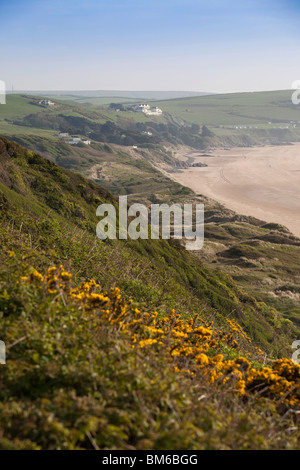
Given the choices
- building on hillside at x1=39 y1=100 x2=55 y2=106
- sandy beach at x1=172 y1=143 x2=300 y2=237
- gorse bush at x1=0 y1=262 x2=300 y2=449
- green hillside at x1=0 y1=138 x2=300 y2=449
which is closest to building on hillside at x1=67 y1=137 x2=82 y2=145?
sandy beach at x1=172 y1=143 x2=300 y2=237

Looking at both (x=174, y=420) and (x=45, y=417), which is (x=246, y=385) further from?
(x=45, y=417)

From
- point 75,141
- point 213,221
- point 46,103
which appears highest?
point 46,103

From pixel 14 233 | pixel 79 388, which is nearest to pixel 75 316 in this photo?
pixel 79 388

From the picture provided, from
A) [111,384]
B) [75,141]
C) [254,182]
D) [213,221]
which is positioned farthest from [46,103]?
[111,384]

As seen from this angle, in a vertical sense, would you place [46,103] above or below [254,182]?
above

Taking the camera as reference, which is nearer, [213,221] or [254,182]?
[213,221]

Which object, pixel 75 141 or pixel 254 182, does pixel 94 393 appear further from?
pixel 75 141

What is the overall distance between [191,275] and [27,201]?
7027 mm

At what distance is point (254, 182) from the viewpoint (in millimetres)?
76062

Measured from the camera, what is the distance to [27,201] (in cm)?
1399

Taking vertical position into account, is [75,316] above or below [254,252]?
above

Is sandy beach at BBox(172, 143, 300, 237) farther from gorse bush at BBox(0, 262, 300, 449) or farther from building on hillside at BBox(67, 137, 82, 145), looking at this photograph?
gorse bush at BBox(0, 262, 300, 449)

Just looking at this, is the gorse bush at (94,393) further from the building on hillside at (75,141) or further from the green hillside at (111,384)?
the building on hillside at (75,141)

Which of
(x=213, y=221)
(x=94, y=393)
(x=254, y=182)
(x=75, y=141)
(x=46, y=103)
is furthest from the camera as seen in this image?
(x=46, y=103)
